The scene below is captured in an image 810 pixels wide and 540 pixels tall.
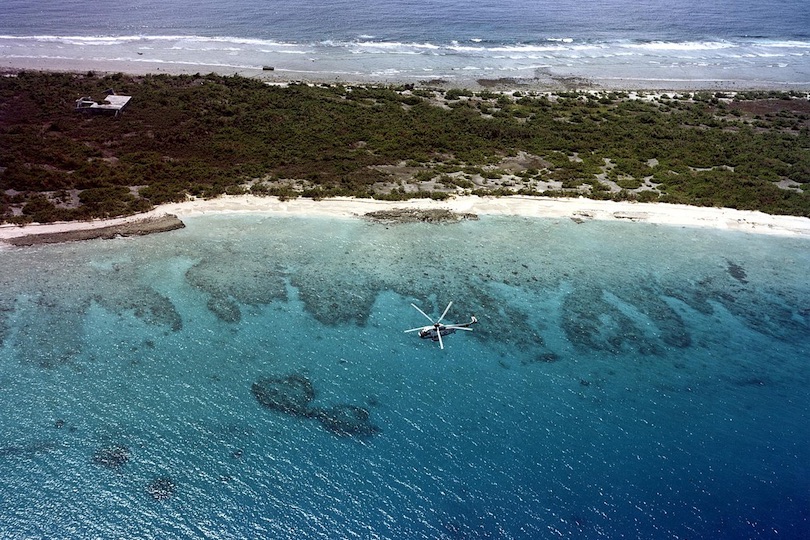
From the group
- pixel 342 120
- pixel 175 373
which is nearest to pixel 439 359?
pixel 175 373

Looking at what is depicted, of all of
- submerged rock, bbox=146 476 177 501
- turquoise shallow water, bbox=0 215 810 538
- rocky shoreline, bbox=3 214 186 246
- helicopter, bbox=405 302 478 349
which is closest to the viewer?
submerged rock, bbox=146 476 177 501

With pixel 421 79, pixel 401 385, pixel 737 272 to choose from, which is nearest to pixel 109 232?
pixel 401 385

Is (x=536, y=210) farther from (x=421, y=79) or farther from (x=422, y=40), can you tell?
(x=422, y=40)

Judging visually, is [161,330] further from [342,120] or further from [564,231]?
[342,120]

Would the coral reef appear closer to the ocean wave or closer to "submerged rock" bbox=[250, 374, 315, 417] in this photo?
"submerged rock" bbox=[250, 374, 315, 417]

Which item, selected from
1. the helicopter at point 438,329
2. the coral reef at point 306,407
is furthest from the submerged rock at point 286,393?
the helicopter at point 438,329

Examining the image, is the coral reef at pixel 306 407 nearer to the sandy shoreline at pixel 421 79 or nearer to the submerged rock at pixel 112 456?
the submerged rock at pixel 112 456

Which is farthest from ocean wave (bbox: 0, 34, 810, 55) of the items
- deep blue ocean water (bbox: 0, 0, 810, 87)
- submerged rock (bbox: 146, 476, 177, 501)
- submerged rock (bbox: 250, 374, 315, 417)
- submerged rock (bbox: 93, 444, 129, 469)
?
submerged rock (bbox: 146, 476, 177, 501)
